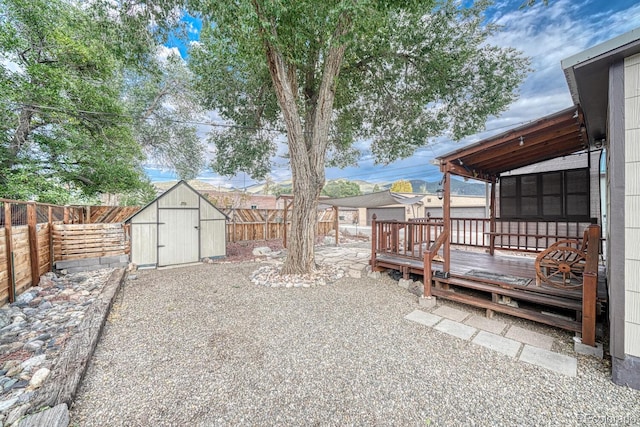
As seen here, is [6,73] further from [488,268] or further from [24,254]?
[488,268]

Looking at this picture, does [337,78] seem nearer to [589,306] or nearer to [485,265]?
[485,265]

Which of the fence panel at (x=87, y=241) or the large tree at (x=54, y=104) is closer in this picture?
the fence panel at (x=87, y=241)

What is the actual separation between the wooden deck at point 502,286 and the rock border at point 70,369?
405cm

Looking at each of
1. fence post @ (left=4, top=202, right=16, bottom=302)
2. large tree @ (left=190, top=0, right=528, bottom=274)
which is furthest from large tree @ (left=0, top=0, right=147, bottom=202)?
fence post @ (left=4, top=202, right=16, bottom=302)

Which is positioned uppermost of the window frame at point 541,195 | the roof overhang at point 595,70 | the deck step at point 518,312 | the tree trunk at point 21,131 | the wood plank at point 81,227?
the tree trunk at point 21,131

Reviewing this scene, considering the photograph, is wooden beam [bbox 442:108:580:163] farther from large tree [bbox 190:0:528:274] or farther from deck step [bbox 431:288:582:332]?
large tree [bbox 190:0:528:274]

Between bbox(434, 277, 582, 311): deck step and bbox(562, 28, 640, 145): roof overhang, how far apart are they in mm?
2151

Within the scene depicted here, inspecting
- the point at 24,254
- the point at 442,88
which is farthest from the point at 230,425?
the point at 442,88

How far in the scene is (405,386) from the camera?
78.4 inches

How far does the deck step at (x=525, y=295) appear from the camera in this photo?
2818mm

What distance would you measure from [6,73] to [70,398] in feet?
28.1

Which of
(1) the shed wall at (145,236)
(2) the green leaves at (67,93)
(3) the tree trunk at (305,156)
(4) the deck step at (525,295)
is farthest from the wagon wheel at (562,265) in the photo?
(1) the shed wall at (145,236)

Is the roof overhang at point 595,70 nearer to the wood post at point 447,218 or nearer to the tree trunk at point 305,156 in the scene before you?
the wood post at point 447,218

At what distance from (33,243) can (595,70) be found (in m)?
7.87
